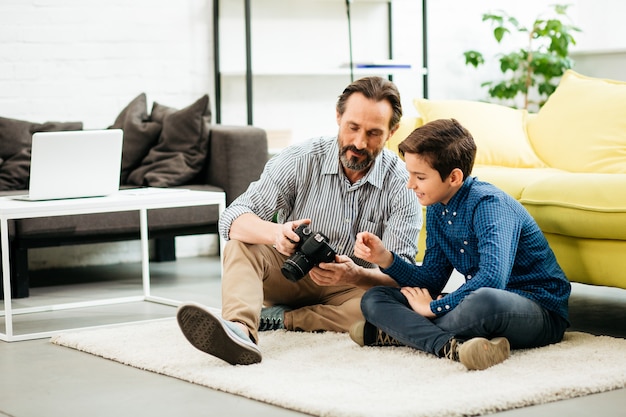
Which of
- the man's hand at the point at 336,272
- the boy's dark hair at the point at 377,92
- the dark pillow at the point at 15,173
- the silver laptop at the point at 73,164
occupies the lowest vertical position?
the man's hand at the point at 336,272

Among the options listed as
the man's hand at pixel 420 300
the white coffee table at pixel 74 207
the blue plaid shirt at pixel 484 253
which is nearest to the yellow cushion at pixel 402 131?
the white coffee table at pixel 74 207

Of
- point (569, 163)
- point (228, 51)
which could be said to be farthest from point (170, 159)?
point (569, 163)

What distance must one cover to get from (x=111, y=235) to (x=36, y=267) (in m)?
0.69

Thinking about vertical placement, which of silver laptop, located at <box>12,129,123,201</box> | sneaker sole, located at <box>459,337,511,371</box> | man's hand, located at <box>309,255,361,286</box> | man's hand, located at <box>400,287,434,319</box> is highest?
silver laptop, located at <box>12,129,123,201</box>

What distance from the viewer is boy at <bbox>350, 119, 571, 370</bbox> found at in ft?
8.13

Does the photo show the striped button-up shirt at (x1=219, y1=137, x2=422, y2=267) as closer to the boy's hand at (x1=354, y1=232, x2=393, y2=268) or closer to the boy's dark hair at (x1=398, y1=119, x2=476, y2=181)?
the boy's hand at (x1=354, y1=232, x2=393, y2=268)

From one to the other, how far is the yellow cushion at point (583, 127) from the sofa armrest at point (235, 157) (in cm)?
116

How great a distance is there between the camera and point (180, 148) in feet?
14.2

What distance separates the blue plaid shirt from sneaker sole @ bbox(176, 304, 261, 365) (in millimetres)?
478

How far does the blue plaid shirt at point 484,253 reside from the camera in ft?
8.16

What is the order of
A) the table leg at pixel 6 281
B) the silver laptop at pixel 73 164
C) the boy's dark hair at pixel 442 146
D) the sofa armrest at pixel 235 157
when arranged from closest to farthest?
the boy's dark hair at pixel 442 146, the table leg at pixel 6 281, the silver laptop at pixel 73 164, the sofa armrest at pixel 235 157

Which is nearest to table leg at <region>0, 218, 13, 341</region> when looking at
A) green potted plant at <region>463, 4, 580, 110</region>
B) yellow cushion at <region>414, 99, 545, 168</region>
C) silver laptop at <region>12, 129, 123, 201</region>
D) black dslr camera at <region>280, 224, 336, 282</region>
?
silver laptop at <region>12, 129, 123, 201</region>

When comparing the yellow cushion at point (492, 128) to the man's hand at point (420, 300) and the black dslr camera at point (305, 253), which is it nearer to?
the man's hand at point (420, 300)

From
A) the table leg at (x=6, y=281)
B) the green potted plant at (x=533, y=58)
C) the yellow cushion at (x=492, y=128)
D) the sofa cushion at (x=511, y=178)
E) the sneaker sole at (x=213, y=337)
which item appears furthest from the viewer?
the green potted plant at (x=533, y=58)
